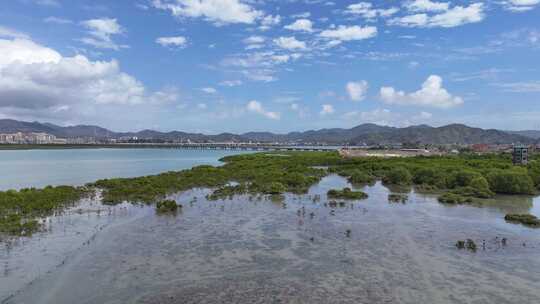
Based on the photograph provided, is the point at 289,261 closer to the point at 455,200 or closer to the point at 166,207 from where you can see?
the point at 166,207

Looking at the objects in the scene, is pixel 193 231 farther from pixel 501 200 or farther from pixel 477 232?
pixel 501 200

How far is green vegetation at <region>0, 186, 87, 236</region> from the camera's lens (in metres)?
22.0

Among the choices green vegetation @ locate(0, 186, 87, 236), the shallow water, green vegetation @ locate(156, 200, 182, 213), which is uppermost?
green vegetation @ locate(0, 186, 87, 236)

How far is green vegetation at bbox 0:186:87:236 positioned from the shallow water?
6.88 feet

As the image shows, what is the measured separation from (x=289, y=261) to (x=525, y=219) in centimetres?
1915

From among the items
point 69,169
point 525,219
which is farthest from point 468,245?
point 69,169

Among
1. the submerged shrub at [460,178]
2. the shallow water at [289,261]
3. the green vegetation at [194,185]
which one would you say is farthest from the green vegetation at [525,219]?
the green vegetation at [194,185]

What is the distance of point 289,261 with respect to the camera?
18.4 m

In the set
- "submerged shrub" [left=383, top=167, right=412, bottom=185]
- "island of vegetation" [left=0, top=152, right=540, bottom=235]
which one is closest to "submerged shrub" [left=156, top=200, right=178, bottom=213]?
"island of vegetation" [left=0, top=152, right=540, bottom=235]

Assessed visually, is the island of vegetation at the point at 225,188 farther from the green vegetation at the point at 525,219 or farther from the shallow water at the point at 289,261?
the green vegetation at the point at 525,219

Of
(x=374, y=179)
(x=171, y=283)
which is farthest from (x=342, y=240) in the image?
(x=374, y=179)

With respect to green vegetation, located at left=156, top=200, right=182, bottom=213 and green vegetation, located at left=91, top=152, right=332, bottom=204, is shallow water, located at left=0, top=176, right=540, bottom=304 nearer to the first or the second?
green vegetation, located at left=156, top=200, right=182, bottom=213

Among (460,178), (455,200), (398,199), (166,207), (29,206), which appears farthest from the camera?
(460,178)

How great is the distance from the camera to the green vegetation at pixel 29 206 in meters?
22.0
